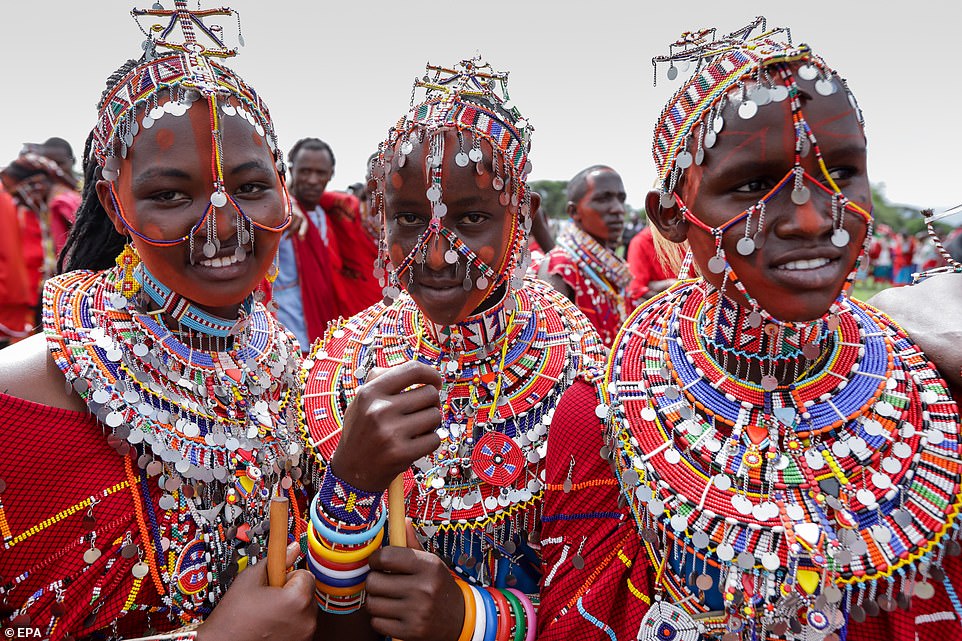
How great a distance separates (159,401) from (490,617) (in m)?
1.04

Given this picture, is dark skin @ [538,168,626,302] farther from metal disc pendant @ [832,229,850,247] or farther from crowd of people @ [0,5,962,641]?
metal disc pendant @ [832,229,850,247]

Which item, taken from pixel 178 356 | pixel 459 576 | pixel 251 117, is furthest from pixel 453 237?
pixel 459 576

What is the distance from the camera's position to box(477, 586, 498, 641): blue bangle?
184cm

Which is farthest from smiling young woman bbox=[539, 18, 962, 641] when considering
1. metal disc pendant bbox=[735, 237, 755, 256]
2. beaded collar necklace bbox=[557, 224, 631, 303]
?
beaded collar necklace bbox=[557, 224, 631, 303]

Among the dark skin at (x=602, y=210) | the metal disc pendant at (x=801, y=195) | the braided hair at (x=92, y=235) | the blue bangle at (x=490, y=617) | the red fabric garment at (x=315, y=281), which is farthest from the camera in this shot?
the red fabric garment at (x=315, y=281)

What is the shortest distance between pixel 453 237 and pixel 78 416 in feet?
3.47

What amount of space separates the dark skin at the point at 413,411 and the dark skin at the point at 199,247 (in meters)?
0.19

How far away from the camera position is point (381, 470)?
164 cm

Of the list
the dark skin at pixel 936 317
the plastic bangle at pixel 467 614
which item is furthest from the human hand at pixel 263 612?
the dark skin at pixel 936 317

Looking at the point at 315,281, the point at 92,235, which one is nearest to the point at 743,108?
the point at 92,235

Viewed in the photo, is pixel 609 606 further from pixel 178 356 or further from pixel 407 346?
pixel 178 356

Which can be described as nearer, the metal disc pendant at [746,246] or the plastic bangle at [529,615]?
the metal disc pendant at [746,246]

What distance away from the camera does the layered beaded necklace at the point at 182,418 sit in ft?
5.90

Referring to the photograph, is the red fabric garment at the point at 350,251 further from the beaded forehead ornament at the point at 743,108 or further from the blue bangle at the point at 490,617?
the beaded forehead ornament at the point at 743,108
